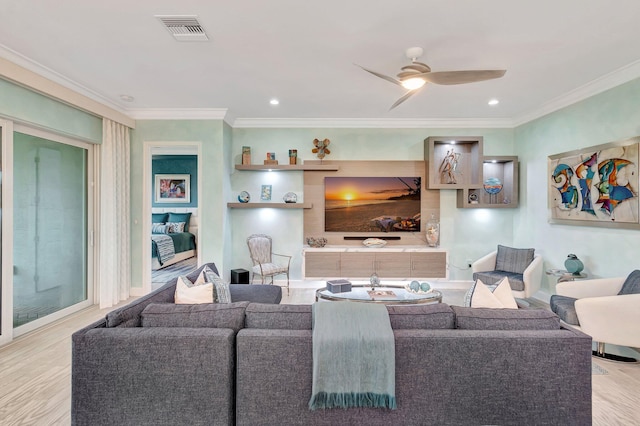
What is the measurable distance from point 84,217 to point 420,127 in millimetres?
5099

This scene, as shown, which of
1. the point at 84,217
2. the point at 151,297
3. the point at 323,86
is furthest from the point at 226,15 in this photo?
the point at 84,217

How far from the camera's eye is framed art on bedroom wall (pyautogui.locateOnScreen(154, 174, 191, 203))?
8.44 metres

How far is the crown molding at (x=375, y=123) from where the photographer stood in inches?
210

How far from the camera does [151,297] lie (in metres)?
2.32

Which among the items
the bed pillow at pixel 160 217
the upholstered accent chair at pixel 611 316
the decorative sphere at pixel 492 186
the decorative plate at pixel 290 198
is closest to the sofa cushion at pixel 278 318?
the upholstered accent chair at pixel 611 316

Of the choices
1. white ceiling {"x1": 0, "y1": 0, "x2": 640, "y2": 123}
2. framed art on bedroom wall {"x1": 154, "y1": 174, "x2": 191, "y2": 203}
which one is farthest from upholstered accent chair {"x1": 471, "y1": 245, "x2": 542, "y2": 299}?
framed art on bedroom wall {"x1": 154, "y1": 174, "x2": 191, "y2": 203}

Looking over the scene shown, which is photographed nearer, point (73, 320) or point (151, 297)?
point (151, 297)

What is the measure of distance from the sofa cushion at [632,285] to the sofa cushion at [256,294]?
3.28 m

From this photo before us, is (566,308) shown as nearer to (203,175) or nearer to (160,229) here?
(203,175)

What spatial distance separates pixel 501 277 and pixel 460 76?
2.86m

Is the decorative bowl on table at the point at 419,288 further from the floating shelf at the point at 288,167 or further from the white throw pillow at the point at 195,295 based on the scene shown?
the floating shelf at the point at 288,167

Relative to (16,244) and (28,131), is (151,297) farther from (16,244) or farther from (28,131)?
(28,131)

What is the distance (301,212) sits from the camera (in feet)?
18.1

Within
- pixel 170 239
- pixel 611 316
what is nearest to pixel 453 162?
pixel 611 316
